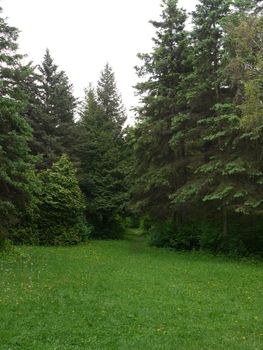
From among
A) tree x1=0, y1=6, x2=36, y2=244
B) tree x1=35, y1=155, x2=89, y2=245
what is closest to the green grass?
tree x1=0, y1=6, x2=36, y2=244

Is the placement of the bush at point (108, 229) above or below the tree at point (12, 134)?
below

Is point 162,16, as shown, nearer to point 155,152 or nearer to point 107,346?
point 155,152

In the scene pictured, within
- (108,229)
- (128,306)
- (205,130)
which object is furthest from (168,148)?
(128,306)

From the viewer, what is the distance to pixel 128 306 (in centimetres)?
994

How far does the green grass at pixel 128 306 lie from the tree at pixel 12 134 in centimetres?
255

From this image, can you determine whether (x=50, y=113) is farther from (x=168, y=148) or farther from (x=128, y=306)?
(x=128, y=306)

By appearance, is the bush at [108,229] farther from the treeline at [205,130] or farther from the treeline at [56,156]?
the treeline at [205,130]

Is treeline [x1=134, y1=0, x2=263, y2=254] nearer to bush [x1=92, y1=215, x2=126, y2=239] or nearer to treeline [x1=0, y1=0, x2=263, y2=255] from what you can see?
treeline [x1=0, y1=0, x2=263, y2=255]

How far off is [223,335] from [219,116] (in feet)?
43.1

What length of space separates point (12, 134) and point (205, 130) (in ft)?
30.9

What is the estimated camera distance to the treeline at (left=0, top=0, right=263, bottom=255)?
17.1 metres

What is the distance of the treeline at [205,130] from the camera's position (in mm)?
17469

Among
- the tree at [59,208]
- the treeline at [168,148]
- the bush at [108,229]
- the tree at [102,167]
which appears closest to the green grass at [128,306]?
the treeline at [168,148]

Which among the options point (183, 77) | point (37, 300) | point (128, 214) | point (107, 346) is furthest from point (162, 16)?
point (107, 346)
